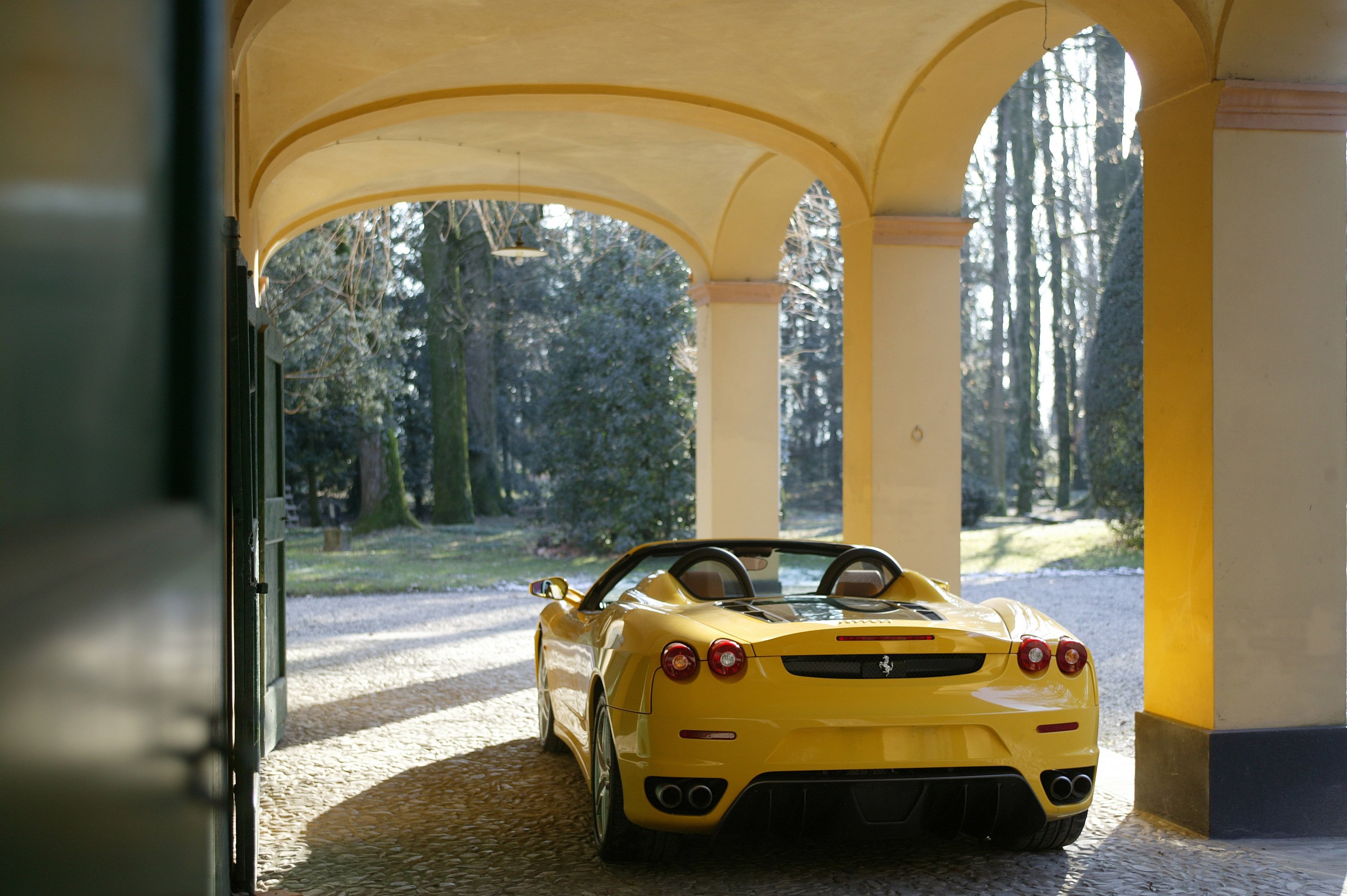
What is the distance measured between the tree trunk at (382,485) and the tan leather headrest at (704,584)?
2251cm

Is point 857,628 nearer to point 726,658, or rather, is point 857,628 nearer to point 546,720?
point 726,658

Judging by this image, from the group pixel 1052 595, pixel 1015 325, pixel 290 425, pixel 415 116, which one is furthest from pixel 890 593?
pixel 1015 325

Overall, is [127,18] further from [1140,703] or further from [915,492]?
[1140,703]

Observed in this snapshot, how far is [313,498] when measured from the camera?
2875 cm

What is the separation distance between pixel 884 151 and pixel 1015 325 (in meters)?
28.4

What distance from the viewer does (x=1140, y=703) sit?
855 centimetres

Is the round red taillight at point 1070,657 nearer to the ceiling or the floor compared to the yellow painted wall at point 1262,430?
nearer to the floor

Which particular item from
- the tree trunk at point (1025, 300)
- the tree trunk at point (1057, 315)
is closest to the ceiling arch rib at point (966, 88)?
the tree trunk at point (1025, 300)

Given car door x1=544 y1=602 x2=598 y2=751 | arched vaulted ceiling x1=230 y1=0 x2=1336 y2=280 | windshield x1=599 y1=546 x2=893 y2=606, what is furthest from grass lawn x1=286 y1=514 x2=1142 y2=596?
car door x1=544 y1=602 x2=598 y2=751

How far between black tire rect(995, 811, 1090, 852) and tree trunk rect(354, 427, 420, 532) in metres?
23.3

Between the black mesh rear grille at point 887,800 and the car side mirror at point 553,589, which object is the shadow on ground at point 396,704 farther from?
the black mesh rear grille at point 887,800

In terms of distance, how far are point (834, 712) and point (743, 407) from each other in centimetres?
927

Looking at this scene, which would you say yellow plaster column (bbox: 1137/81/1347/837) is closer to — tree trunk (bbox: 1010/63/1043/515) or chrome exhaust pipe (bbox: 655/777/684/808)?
chrome exhaust pipe (bbox: 655/777/684/808)

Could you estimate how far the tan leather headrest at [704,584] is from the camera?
16.1 ft
